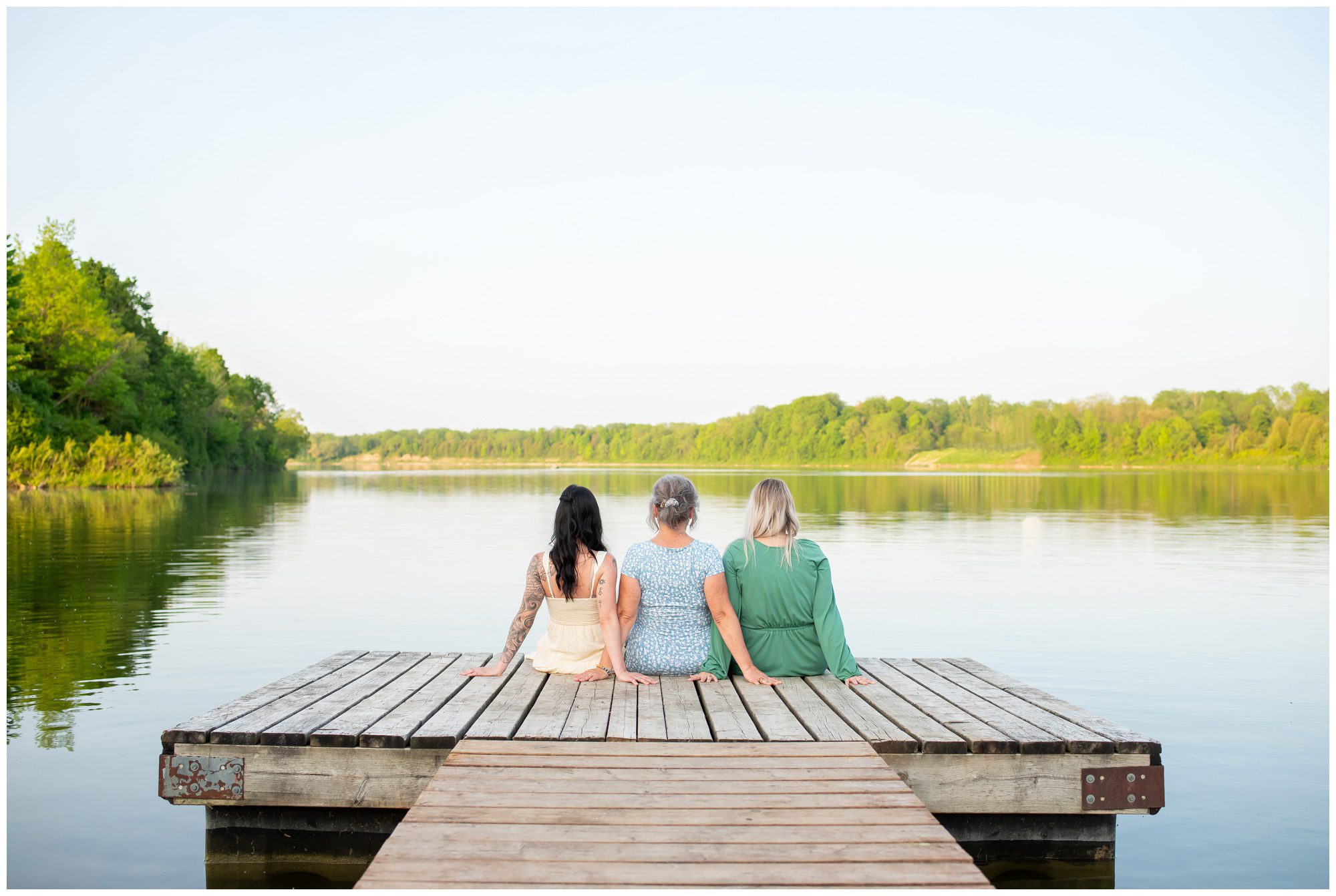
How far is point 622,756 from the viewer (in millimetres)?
4648

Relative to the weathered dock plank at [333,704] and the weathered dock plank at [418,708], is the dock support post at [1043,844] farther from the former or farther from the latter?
the weathered dock plank at [333,704]

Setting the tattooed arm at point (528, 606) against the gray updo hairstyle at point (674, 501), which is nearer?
the gray updo hairstyle at point (674, 501)

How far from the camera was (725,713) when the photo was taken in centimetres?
541

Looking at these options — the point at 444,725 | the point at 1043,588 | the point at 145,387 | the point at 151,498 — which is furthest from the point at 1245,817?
the point at 145,387

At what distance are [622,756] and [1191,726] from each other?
17.1 feet

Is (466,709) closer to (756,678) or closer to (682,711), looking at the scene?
(682,711)

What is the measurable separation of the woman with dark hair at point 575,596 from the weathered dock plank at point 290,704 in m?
0.83

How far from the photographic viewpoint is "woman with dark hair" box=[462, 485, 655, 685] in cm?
589

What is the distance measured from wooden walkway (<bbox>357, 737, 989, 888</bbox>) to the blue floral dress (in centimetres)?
131

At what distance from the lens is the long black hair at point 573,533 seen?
19.2 ft

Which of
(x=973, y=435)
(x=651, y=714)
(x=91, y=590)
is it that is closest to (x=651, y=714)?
(x=651, y=714)

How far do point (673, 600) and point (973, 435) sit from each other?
14189 cm

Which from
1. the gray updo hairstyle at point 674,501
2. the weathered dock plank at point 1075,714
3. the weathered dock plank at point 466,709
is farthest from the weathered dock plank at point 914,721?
the weathered dock plank at point 466,709

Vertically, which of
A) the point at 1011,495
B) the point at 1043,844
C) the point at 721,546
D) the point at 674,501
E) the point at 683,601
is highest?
the point at 674,501
